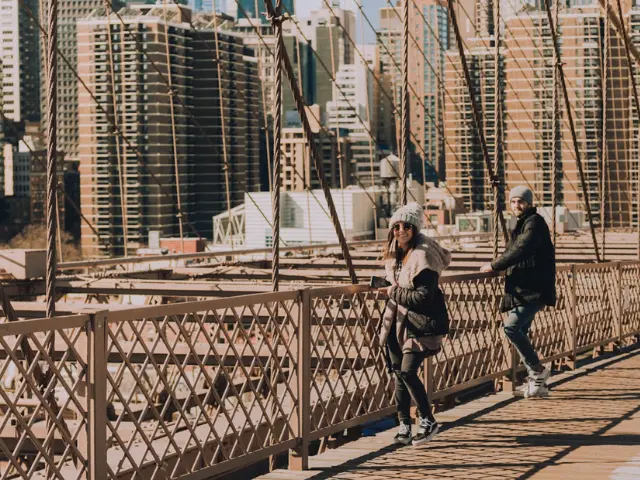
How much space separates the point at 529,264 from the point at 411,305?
68.0 inches

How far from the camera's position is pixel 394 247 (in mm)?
5805

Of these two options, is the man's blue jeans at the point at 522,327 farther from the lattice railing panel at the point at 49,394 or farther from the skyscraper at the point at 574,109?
the skyscraper at the point at 574,109

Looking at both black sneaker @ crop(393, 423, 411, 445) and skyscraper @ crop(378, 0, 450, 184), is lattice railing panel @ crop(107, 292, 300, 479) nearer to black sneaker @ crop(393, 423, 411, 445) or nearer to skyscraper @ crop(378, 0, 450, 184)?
black sneaker @ crop(393, 423, 411, 445)

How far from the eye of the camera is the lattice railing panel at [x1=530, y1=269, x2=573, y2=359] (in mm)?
8977

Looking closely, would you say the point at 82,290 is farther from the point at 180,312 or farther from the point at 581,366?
the point at 180,312

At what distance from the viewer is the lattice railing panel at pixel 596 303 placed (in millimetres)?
10070

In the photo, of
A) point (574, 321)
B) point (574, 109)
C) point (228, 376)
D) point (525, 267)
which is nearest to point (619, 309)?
point (574, 321)

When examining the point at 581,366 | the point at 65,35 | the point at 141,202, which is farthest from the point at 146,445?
the point at 65,35

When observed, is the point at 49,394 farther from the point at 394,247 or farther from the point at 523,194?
the point at 523,194

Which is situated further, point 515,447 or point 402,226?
point 515,447

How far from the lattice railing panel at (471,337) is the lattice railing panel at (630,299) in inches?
132

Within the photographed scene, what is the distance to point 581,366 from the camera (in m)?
9.80

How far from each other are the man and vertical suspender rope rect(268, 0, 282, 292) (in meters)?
1.60

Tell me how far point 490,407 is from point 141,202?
3309 inches
